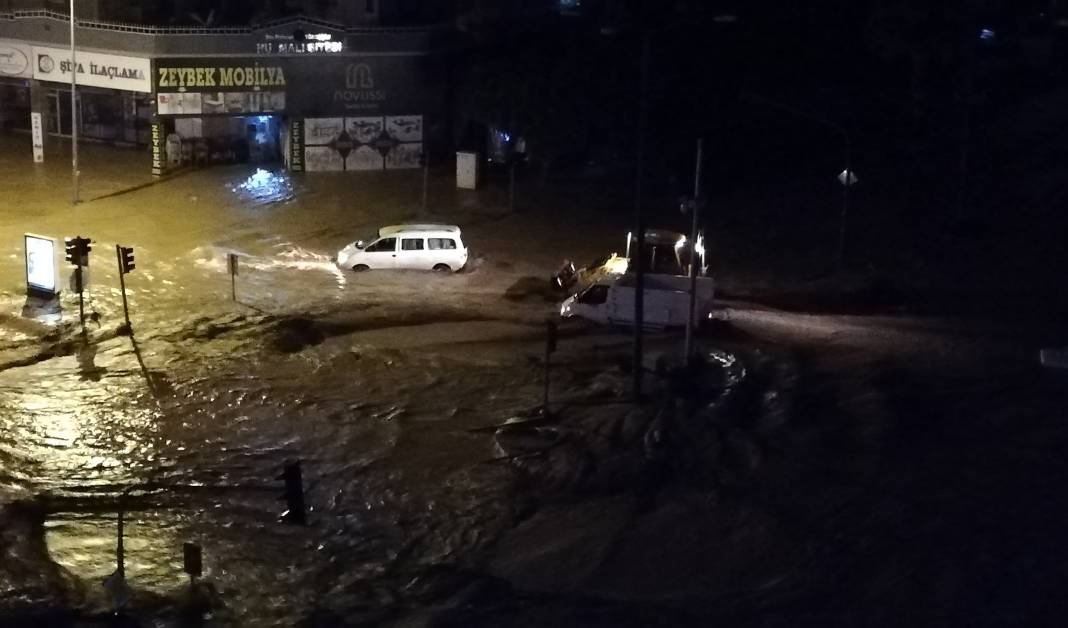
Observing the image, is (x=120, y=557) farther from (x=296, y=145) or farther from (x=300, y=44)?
(x=300, y=44)

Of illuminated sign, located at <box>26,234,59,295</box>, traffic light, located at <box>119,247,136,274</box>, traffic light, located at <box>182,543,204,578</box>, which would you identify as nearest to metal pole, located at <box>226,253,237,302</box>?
traffic light, located at <box>119,247,136,274</box>

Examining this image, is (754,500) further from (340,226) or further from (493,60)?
(493,60)

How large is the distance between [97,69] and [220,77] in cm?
492

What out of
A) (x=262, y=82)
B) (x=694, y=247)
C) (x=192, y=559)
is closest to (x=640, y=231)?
(x=694, y=247)

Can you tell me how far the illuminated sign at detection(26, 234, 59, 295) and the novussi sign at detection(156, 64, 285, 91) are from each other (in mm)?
17102

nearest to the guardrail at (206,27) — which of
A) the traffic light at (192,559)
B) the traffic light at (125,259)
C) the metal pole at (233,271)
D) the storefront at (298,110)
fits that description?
the storefront at (298,110)

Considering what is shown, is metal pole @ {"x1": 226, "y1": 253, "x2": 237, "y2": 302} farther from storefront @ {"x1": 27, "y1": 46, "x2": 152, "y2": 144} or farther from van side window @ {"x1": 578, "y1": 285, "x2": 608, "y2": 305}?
storefront @ {"x1": 27, "y1": 46, "x2": 152, "y2": 144}

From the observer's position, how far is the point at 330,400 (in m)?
24.1

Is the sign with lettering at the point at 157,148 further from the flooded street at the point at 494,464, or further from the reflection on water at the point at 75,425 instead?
the reflection on water at the point at 75,425

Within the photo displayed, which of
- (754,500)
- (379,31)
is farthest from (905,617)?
(379,31)

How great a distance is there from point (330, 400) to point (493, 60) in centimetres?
2852

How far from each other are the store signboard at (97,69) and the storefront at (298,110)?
0.90 meters

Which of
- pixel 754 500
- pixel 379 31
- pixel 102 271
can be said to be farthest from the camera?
pixel 379 31

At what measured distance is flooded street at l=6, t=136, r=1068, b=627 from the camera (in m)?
16.6
